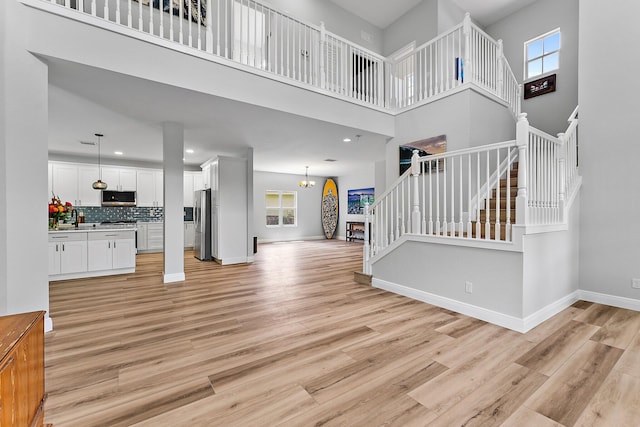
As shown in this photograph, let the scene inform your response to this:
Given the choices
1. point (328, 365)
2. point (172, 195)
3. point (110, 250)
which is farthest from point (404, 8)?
point (110, 250)

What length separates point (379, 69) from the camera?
5.32m

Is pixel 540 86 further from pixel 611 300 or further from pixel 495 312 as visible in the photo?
pixel 495 312

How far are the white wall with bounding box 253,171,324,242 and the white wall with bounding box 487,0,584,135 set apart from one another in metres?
7.17

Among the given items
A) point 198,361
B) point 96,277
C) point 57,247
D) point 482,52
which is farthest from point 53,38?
point 482,52

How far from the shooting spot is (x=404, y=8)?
6430mm

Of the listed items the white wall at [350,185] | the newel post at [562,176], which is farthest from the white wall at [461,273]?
the white wall at [350,185]

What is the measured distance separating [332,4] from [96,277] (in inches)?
306

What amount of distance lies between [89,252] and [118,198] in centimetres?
312

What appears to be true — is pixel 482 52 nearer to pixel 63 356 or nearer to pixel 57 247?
pixel 63 356

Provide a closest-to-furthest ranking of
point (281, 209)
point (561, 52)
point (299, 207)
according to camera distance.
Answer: point (561, 52) → point (281, 209) → point (299, 207)

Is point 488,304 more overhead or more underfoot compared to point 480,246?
more underfoot

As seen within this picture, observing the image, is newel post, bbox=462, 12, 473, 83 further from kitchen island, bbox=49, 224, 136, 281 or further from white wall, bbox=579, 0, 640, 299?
kitchen island, bbox=49, 224, 136, 281

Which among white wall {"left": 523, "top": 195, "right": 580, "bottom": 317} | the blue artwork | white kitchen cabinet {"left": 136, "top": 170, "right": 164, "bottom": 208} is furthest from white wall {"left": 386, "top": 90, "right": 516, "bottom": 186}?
white kitchen cabinet {"left": 136, "top": 170, "right": 164, "bottom": 208}

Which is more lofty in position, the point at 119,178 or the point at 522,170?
the point at 119,178
